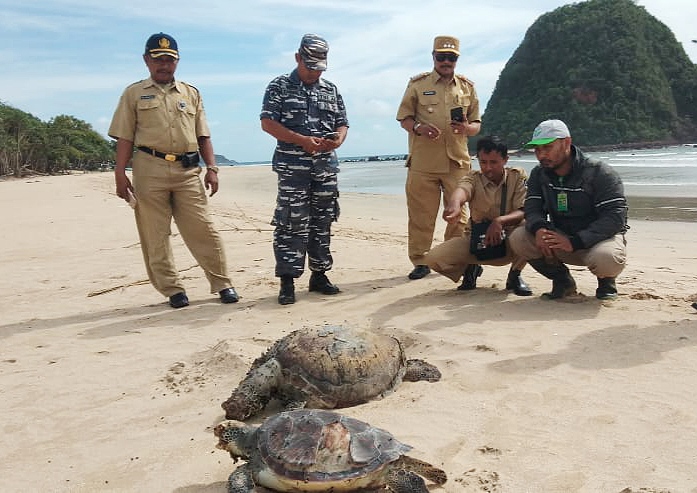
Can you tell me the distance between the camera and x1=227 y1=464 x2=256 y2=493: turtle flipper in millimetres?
2225

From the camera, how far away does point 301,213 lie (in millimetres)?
5199

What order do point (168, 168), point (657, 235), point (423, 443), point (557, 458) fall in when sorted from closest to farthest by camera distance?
point (557, 458)
point (423, 443)
point (168, 168)
point (657, 235)

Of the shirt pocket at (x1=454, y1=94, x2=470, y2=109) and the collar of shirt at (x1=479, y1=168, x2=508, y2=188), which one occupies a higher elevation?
the shirt pocket at (x1=454, y1=94, x2=470, y2=109)

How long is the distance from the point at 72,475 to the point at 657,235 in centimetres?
791

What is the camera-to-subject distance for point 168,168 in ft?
16.9

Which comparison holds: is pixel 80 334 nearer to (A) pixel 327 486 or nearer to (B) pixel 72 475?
(B) pixel 72 475

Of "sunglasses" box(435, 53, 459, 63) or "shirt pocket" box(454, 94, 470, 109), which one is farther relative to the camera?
"shirt pocket" box(454, 94, 470, 109)

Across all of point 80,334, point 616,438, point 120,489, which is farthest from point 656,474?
point 80,334

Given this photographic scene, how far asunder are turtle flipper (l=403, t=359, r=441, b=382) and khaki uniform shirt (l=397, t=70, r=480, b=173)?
2874 millimetres

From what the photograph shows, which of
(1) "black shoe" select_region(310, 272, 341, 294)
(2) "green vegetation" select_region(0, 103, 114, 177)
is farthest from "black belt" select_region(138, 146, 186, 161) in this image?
(2) "green vegetation" select_region(0, 103, 114, 177)

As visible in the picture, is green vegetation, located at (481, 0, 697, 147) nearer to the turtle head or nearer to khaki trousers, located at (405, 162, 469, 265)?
khaki trousers, located at (405, 162, 469, 265)

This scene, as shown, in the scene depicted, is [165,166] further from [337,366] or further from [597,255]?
[597,255]

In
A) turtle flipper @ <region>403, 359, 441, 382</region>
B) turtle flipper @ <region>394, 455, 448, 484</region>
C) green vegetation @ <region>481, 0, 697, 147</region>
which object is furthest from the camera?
green vegetation @ <region>481, 0, 697, 147</region>

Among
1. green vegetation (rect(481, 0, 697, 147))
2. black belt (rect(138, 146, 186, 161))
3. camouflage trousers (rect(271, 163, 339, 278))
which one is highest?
green vegetation (rect(481, 0, 697, 147))
